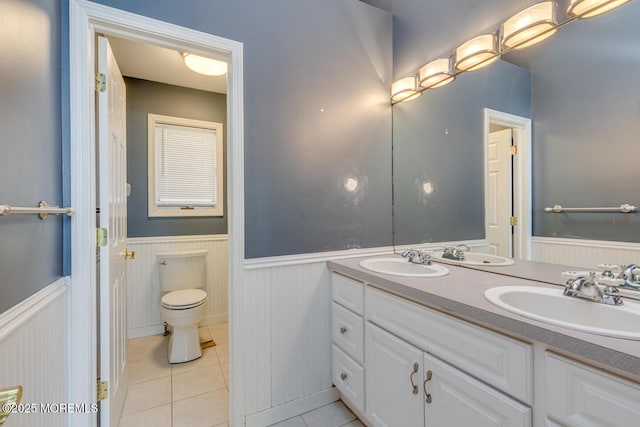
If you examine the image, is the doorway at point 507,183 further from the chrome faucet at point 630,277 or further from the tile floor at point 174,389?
the tile floor at point 174,389

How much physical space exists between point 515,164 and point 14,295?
1965mm

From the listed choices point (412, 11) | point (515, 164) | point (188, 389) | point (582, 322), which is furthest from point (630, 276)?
point (188, 389)

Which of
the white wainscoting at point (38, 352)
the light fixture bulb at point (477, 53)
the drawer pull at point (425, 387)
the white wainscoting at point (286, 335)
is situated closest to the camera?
the white wainscoting at point (38, 352)

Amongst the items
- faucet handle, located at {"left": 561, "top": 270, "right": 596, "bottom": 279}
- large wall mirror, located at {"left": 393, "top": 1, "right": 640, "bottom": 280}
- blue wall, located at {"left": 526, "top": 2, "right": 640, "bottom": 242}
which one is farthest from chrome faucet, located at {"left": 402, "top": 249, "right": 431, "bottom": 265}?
faucet handle, located at {"left": 561, "top": 270, "right": 596, "bottom": 279}

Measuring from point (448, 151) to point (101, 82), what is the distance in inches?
74.2

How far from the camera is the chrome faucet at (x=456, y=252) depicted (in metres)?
1.67

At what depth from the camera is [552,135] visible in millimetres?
1236

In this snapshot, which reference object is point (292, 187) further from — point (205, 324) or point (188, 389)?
point (205, 324)

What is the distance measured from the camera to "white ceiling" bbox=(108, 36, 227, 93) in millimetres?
2096

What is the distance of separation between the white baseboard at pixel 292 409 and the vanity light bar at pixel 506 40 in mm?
2000

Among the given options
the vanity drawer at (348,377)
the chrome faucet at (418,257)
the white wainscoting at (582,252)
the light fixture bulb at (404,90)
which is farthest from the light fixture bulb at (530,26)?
the vanity drawer at (348,377)

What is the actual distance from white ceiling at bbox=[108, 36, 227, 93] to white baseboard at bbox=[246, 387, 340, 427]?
95.9 inches

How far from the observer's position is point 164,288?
2547 millimetres

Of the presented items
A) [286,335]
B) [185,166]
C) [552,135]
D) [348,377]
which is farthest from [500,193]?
[185,166]
